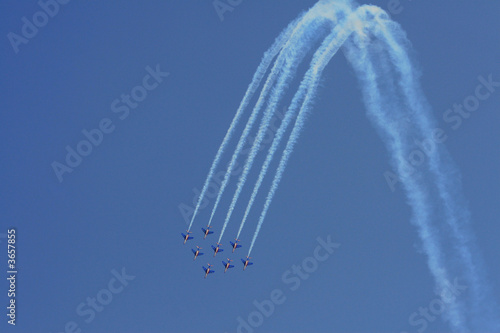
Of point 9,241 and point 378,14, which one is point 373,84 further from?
point 9,241

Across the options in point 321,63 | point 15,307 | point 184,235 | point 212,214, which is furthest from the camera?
point 184,235

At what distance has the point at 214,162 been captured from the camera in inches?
1855

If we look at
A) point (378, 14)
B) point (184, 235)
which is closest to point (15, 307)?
point (184, 235)

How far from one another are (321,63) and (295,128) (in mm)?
4180

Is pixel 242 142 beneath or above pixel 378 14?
beneath

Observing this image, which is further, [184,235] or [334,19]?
[184,235]

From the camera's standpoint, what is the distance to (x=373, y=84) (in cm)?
4591

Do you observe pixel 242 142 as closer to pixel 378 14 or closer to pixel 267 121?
pixel 267 121

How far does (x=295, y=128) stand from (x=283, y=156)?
6.33 feet

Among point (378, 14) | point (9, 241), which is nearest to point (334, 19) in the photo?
point (378, 14)

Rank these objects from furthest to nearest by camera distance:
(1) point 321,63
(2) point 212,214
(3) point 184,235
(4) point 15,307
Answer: (3) point 184,235, (4) point 15,307, (2) point 212,214, (1) point 321,63

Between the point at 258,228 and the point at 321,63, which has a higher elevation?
the point at 321,63

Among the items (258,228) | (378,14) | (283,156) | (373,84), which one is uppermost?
(378,14)

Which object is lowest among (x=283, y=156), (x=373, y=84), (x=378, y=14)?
(x=283, y=156)
